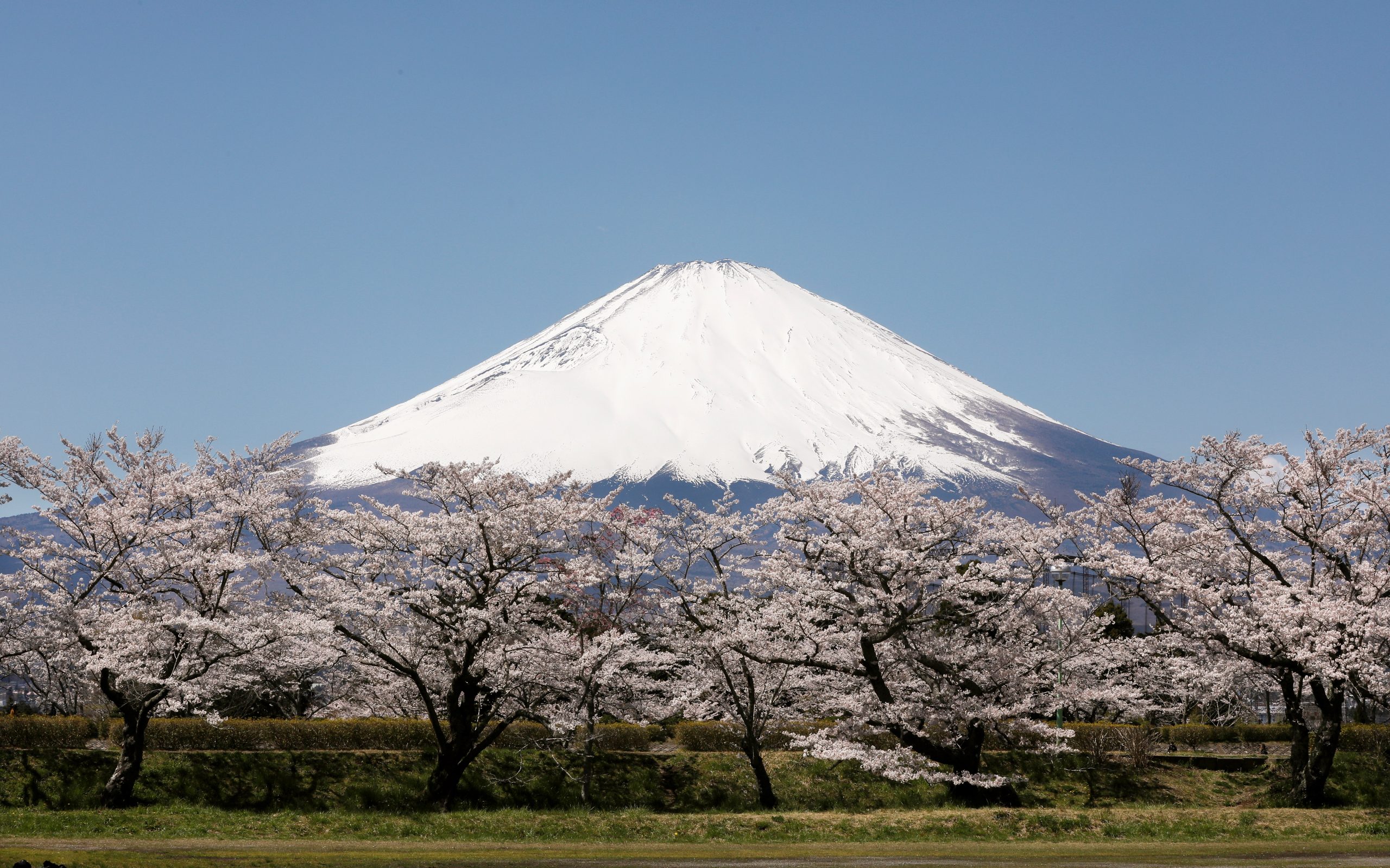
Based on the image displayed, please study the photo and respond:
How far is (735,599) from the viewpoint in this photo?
93.5 ft

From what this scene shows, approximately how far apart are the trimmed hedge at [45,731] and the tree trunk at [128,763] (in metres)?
4.58

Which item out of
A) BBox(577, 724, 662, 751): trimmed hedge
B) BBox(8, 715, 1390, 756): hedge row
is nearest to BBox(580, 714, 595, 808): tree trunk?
BBox(8, 715, 1390, 756): hedge row

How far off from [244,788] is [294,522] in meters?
6.31

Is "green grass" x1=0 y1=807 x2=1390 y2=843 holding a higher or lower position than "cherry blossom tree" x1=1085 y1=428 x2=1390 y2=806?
lower

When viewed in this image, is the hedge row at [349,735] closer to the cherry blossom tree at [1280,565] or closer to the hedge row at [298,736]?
the hedge row at [298,736]

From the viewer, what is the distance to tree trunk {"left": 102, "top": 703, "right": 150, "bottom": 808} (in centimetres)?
2461

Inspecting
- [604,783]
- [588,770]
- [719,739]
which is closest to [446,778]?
[588,770]

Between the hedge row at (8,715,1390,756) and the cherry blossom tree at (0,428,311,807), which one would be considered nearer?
the cherry blossom tree at (0,428,311,807)

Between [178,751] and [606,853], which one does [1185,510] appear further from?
[178,751]

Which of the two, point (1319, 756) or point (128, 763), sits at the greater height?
point (1319, 756)

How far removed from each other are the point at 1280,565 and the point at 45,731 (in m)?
31.2

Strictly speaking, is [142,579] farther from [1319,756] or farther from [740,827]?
[1319,756]

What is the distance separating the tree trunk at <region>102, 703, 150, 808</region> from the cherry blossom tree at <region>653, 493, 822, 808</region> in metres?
11.8

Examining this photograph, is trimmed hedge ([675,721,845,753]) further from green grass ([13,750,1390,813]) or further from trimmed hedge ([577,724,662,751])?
green grass ([13,750,1390,813])
